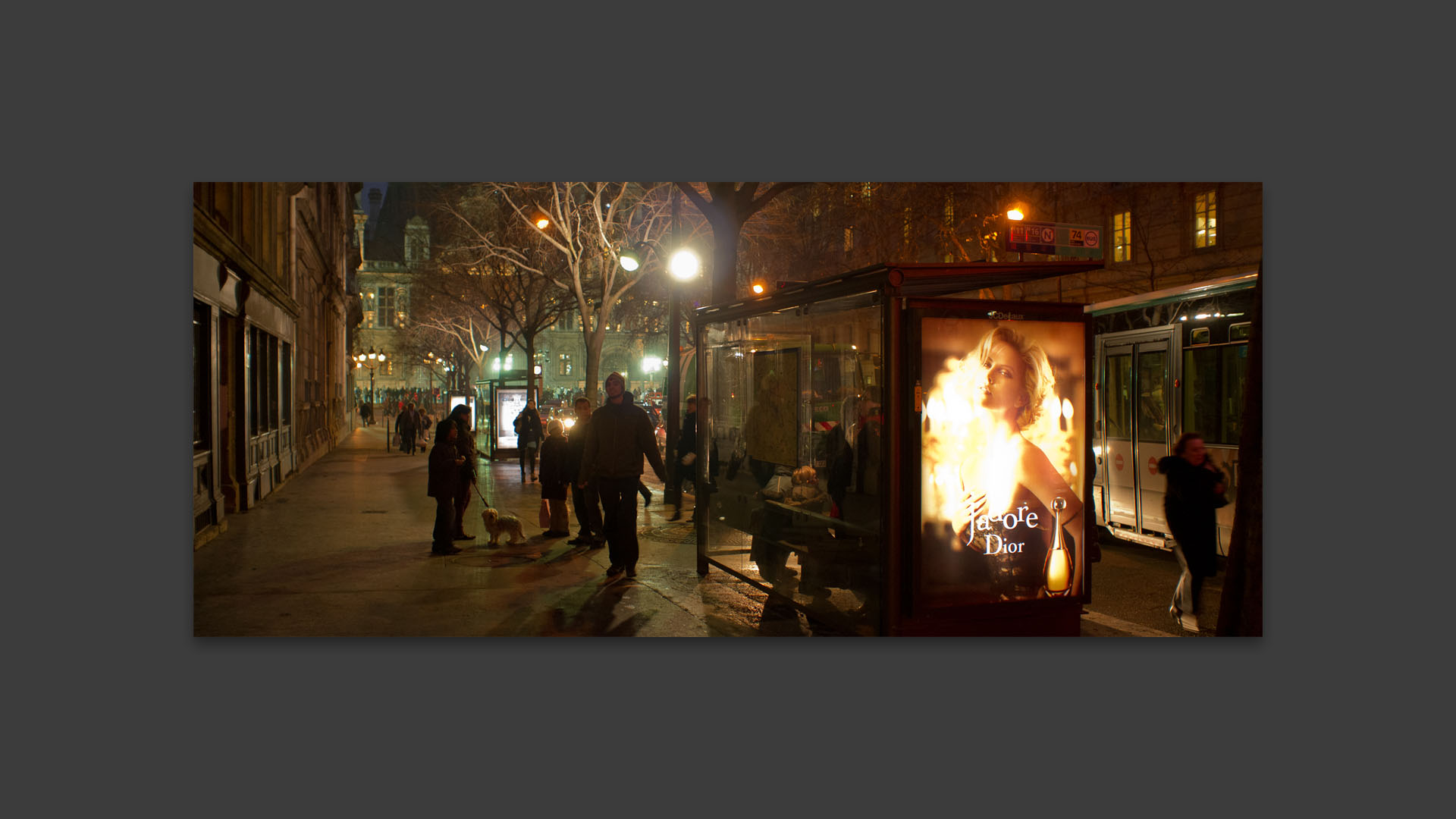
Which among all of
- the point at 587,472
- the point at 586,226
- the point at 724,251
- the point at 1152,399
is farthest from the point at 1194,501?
the point at 586,226

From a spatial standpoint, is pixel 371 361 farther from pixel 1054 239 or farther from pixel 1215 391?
pixel 1054 239

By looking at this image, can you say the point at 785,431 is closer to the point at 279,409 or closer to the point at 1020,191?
the point at 279,409

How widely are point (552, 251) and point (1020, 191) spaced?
11.4m

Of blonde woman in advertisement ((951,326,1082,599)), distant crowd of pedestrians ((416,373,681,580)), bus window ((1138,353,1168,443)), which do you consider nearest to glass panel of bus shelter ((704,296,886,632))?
blonde woman in advertisement ((951,326,1082,599))

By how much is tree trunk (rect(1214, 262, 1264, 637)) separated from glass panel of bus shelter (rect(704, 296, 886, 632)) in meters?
2.34

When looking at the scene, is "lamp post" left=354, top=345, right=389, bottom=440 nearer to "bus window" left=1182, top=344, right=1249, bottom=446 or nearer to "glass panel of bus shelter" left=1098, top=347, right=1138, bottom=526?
"glass panel of bus shelter" left=1098, top=347, right=1138, bottom=526

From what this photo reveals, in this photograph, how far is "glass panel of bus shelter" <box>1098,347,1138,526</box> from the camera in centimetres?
1142

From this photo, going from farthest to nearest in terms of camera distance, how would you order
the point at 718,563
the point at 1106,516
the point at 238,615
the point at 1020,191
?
the point at 1020,191 < the point at 1106,516 < the point at 718,563 < the point at 238,615

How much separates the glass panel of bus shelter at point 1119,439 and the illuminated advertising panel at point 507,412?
50.2ft

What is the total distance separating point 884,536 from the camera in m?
6.52

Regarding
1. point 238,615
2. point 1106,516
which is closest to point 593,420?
point 238,615

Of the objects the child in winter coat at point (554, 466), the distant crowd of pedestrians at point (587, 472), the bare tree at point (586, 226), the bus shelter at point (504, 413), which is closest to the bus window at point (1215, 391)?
the distant crowd of pedestrians at point (587, 472)

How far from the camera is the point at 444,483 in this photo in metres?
10.6

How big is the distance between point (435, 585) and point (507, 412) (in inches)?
625
